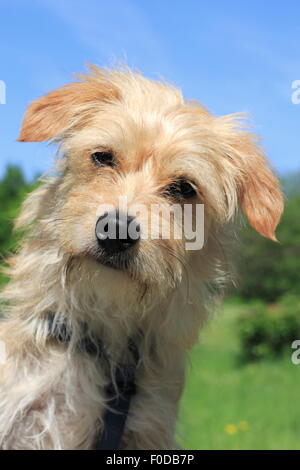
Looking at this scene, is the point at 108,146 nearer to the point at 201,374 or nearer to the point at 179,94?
the point at 179,94

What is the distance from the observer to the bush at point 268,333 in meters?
13.1

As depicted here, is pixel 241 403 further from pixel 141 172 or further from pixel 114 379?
pixel 141 172

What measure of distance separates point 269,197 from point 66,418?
173 centimetres

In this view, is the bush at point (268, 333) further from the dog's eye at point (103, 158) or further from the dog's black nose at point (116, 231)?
the dog's black nose at point (116, 231)

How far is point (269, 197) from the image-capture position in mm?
3693

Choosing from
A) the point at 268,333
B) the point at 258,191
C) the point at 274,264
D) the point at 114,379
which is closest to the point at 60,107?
the point at 258,191

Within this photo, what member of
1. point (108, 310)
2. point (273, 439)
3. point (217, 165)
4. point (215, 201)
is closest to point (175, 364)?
point (108, 310)

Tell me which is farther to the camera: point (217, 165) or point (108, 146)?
point (217, 165)

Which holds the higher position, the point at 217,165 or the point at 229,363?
the point at 217,165

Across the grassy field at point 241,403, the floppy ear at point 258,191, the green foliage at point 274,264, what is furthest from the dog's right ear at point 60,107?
the green foliage at point 274,264

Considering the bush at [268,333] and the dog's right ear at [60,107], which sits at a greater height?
the dog's right ear at [60,107]

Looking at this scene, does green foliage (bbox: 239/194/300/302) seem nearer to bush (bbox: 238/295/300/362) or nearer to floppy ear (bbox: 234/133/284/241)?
bush (bbox: 238/295/300/362)

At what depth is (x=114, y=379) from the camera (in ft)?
11.3

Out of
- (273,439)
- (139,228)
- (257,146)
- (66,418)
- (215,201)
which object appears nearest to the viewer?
(139,228)
